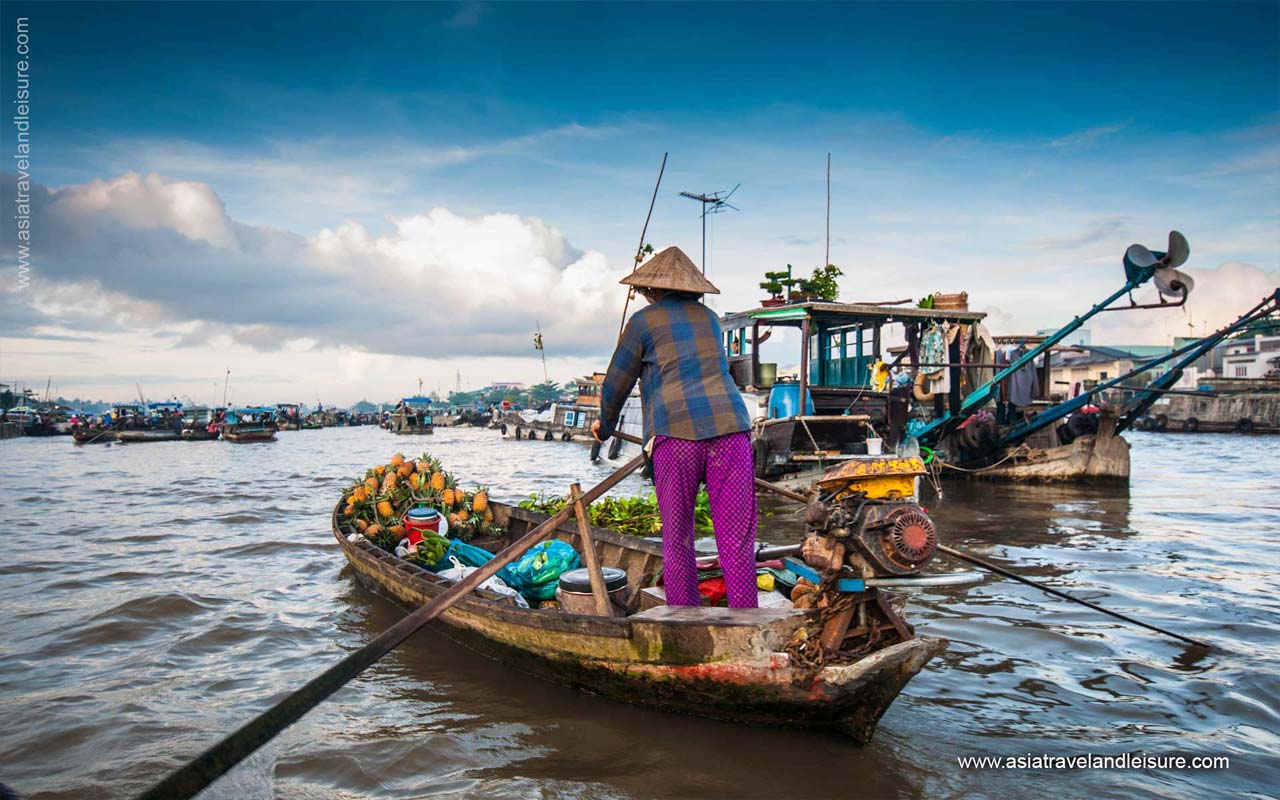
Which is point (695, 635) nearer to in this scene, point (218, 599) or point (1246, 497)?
point (218, 599)

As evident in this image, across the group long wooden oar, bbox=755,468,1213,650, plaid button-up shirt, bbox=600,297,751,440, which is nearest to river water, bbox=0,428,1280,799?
long wooden oar, bbox=755,468,1213,650

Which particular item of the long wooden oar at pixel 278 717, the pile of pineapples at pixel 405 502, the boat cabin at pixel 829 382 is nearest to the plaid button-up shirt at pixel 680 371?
the long wooden oar at pixel 278 717

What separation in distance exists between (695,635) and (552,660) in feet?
3.69

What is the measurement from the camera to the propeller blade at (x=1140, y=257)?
10000mm

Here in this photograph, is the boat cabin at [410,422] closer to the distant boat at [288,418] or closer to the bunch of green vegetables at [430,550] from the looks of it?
the distant boat at [288,418]

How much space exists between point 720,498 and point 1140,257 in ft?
32.4

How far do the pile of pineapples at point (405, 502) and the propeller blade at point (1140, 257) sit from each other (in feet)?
31.6

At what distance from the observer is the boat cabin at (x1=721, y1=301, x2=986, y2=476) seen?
1119 centimetres

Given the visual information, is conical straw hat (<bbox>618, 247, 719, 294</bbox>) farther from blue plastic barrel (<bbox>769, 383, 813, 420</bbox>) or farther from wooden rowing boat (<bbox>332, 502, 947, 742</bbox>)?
blue plastic barrel (<bbox>769, 383, 813, 420</bbox>)

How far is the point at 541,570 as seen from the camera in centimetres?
490

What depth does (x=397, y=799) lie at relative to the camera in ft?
9.77

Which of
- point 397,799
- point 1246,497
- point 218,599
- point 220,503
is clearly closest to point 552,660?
point 397,799

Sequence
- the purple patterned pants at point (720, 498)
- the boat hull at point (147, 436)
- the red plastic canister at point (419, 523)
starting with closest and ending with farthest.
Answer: the purple patterned pants at point (720, 498) < the red plastic canister at point (419, 523) < the boat hull at point (147, 436)

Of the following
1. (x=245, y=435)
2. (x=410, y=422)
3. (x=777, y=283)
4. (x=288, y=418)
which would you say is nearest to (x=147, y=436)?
(x=245, y=435)
